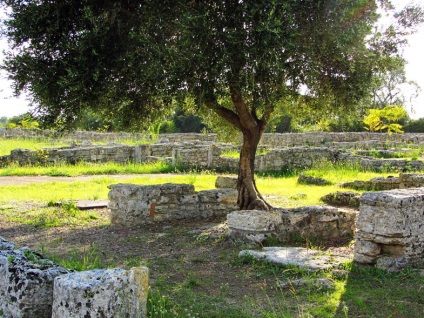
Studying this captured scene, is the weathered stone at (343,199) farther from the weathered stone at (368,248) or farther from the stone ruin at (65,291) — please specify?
the stone ruin at (65,291)

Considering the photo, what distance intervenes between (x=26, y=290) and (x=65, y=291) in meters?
0.54

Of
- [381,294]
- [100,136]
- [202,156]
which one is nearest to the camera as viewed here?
[381,294]

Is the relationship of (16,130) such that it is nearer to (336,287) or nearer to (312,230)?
(312,230)

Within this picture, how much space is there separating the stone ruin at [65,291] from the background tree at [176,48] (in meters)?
5.54

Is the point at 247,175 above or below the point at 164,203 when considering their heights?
above

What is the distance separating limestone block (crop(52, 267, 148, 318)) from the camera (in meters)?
3.80

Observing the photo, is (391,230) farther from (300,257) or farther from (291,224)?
(291,224)

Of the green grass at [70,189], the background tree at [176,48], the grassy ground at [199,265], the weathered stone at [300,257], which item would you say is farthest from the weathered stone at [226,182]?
the weathered stone at [300,257]

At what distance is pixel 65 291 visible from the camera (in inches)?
152

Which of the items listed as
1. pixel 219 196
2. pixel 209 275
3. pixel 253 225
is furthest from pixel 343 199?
pixel 209 275

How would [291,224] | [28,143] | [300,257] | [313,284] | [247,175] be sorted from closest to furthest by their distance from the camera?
[313,284]
[300,257]
[291,224]
[247,175]
[28,143]

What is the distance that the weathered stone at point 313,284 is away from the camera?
6.00 m

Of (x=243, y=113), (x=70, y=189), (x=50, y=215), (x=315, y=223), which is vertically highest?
(x=243, y=113)

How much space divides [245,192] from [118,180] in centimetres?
747
